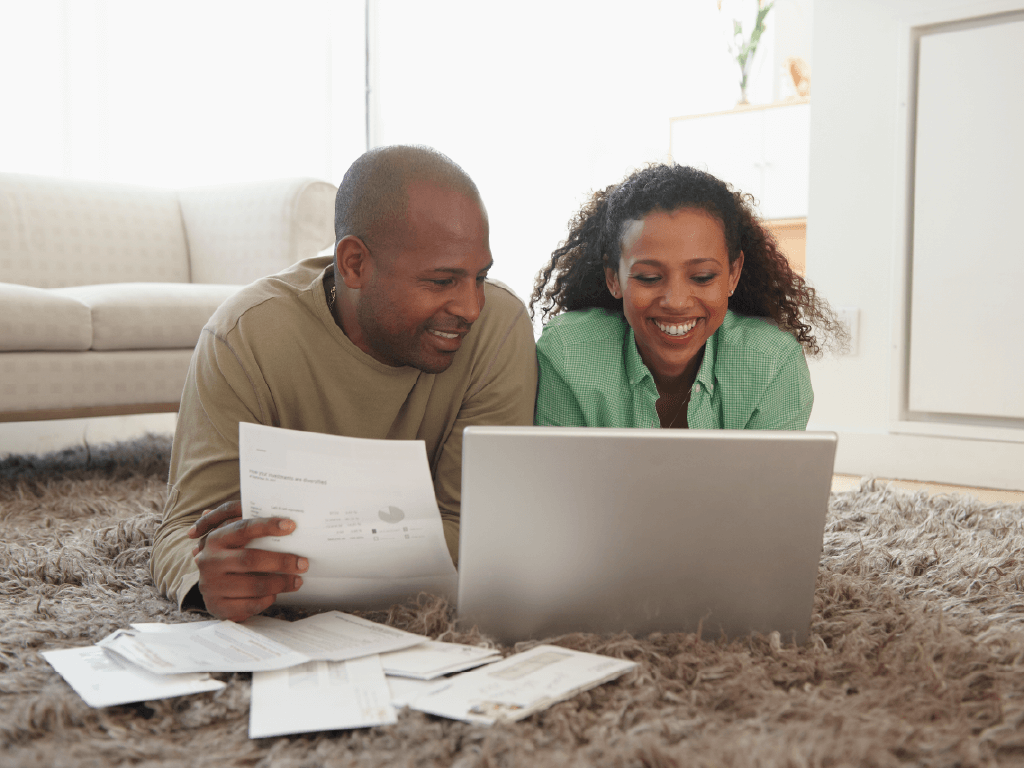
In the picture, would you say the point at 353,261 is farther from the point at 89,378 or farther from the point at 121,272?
the point at 121,272

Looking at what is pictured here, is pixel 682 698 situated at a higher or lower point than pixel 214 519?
lower

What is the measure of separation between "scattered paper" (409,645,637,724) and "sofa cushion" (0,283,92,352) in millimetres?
1486

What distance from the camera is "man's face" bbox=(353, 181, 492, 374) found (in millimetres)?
1100

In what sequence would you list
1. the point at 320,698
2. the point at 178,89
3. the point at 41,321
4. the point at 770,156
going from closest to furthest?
the point at 320,698
the point at 41,321
the point at 178,89
the point at 770,156

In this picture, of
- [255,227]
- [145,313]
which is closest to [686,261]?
[145,313]

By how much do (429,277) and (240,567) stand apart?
1.41 feet

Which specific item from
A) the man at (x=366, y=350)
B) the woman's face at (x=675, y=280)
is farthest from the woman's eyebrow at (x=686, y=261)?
the man at (x=366, y=350)

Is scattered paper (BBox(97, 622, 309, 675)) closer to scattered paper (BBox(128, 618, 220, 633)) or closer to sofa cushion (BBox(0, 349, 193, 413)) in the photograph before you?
scattered paper (BBox(128, 618, 220, 633))

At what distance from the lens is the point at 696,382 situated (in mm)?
1364

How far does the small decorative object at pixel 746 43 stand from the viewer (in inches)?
143

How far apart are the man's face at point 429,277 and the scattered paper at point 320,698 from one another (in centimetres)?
44

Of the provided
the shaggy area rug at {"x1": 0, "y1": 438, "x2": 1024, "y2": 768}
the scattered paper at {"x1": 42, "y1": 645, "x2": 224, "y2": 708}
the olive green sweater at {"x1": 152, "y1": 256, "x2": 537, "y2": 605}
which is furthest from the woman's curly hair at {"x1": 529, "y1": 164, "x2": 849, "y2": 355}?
the scattered paper at {"x1": 42, "y1": 645, "x2": 224, "y2": 708}

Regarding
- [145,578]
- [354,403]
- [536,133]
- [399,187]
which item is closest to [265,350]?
[354,403]

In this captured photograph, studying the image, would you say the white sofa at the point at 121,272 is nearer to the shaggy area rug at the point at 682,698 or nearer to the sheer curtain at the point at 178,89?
the sheer curtain at the point at 178,89
